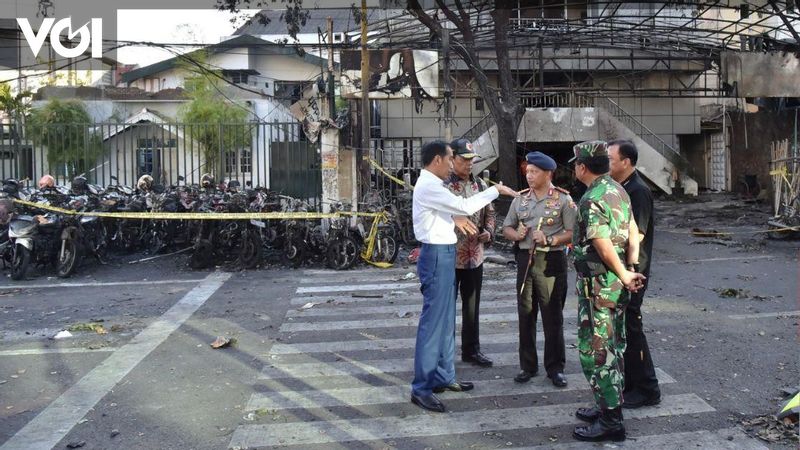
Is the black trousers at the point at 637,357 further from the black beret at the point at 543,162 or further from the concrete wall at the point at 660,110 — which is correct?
the concrete wall at the point at 660,110

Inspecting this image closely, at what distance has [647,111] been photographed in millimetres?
29125

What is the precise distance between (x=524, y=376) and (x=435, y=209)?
5.48 feet

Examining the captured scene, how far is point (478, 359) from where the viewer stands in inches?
234

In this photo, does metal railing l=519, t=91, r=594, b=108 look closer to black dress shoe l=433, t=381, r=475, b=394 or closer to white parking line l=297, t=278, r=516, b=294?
white parking line l=297, t=278, r=516, b=294

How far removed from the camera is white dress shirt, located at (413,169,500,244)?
477 cm

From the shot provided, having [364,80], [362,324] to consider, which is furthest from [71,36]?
[362,324]

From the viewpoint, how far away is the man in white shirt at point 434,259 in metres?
4.84

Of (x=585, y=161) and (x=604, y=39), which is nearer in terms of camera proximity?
(x=585, y=161)

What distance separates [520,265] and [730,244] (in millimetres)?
10424

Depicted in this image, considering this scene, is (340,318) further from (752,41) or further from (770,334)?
(752,41)

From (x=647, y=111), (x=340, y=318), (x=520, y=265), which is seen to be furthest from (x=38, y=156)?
(x=647, y=111)

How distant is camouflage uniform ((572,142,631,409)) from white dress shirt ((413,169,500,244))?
2.67 feet

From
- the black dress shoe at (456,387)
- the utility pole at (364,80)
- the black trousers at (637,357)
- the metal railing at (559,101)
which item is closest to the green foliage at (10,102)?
the utility pole at (364,80)

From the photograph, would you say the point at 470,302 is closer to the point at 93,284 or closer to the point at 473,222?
the point at 473,222
